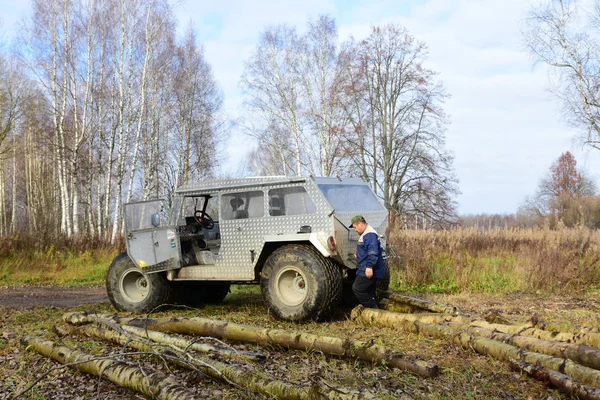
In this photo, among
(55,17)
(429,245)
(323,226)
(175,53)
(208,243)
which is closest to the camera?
(323,226)

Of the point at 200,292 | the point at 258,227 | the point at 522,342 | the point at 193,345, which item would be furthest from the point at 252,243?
the point at 522,342

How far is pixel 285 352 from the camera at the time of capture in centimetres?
643

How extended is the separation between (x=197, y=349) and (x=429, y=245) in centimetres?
853

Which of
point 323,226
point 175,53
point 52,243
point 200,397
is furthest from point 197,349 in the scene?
point 175,53

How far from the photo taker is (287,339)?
6352mm

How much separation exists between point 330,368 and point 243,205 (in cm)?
370

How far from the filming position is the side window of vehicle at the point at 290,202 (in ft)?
26.8

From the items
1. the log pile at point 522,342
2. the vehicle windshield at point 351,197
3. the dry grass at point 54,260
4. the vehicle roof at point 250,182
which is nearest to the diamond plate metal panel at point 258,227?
the vehicle roof at point 250,182

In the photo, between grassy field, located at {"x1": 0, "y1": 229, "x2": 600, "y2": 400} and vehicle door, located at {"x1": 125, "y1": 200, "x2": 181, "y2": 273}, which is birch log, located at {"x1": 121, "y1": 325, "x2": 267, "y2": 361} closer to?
grassy field, located at {"x1": 0, "y1": 229, "x2": 600, "y2": 400}

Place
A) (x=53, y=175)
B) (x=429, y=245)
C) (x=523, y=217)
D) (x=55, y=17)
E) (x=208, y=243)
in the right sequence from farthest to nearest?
(x=523, y=217)
(x=53, y=175)
(x=55, y=17)
(x=429, y=245)
(x=208, y=243)

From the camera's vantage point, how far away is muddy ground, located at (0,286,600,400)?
16.4ft

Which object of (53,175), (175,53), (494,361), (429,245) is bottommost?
(494,361)

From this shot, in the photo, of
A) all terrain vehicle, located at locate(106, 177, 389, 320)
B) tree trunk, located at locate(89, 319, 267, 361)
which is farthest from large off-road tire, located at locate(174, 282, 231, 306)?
tree trunk, located at locate(89, 319, 267, 361)

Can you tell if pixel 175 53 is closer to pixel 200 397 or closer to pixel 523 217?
pixel 200 397
